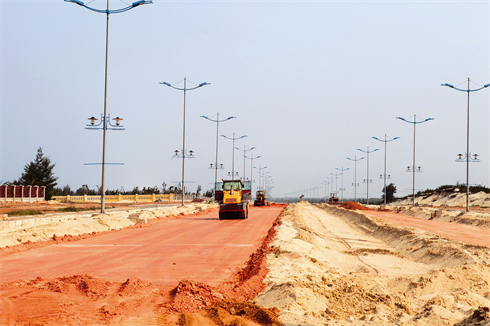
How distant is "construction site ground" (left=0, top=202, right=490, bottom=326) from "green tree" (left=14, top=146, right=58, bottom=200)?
6475cm

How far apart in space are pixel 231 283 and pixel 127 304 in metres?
2.99

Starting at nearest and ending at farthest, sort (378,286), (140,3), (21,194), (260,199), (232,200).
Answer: (378,286)
(140,3)
(232,200)
(21,194)
(260,199)

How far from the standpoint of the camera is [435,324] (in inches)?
301

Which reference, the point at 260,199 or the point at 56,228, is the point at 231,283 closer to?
the point at 56,228

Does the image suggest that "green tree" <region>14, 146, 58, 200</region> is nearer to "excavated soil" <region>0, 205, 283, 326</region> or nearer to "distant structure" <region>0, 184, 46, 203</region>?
"distant structure" <region>0, 184, 46, 203</region>

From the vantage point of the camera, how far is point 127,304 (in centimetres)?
845

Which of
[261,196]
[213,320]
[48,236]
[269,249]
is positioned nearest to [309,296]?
[213,320]

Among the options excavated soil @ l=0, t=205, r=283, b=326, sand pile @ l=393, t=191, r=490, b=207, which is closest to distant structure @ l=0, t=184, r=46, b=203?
excavated soil @ l=0, t=205, r=283, b=326

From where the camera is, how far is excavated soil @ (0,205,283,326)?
755 cm

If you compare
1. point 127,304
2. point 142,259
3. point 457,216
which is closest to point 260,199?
point 457,216

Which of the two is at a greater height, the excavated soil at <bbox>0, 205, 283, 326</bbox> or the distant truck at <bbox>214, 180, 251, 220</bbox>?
the distant truck at <bbox>214, 180, 251, 220</bbox>

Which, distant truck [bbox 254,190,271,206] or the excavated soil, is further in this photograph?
distant truck [bbox 254,190,271,206]

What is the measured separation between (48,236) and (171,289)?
38.7ft

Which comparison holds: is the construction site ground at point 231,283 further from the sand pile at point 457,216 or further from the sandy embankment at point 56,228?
the sand pile at point 457,216
